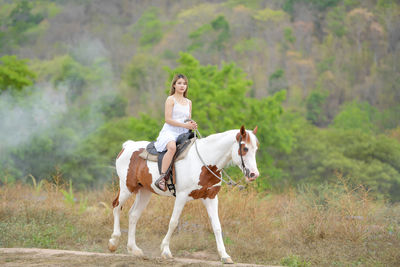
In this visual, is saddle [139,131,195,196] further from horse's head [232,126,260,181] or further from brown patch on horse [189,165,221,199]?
horse's head [232,126,260,181]

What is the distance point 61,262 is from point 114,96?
58.6 m

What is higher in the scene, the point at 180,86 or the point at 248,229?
the point at 180,86

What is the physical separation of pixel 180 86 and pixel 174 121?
0.55m

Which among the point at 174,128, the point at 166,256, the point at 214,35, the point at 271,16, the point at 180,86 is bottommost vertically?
the point at 166,256

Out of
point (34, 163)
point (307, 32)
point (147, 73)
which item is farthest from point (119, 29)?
point (34, 163)

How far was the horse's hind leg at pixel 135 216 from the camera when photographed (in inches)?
297

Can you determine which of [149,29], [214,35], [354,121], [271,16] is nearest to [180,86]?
[354,121]

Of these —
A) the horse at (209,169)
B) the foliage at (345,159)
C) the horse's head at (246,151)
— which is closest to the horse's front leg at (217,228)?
the horse at (209,169)

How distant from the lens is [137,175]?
7.46m

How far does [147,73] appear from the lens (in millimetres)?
77500

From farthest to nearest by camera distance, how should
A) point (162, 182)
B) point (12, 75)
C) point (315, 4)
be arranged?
point (315, 4) < point (12, 75) < point (162, 182)

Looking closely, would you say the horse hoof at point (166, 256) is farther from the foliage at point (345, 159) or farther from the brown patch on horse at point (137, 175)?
the foliage at point (345, 159)

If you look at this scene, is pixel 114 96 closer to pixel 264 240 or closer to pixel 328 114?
pixel 328 114

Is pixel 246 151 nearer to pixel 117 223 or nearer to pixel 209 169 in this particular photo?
pixel 209 169
